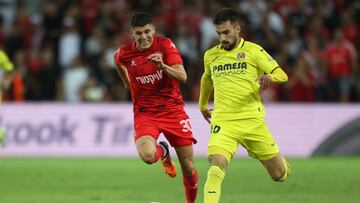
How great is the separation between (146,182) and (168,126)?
3535 mm

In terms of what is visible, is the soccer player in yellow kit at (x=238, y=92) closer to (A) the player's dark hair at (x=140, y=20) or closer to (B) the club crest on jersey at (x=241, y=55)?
(B) the club crest on jersey at (x=241, y=55)

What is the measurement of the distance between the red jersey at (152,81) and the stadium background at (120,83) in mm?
5729

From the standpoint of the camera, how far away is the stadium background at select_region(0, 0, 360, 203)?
18.8 m

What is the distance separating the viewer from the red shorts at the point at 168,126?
33.9 feet

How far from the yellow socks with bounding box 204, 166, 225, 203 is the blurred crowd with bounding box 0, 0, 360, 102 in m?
10.5

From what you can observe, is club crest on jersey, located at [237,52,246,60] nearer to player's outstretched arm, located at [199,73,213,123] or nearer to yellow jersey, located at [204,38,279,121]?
yellow jersey, located at [204,38,279,121]

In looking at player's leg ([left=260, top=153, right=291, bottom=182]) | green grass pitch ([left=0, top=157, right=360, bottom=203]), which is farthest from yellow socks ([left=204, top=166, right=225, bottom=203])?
green grass pitch ([left=0, top=157, right=360, bottom=203])

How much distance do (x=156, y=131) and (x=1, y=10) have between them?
42.9 ft

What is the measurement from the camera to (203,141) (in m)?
19.0

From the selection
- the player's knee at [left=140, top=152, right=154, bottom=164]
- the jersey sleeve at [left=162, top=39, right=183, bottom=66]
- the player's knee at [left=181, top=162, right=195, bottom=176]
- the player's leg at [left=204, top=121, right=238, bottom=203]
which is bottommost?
the player's knee at [left=181, top=162, right=195, bottom=176]

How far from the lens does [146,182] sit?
542 inches

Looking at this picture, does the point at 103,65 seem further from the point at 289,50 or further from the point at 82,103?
the point at 289,50

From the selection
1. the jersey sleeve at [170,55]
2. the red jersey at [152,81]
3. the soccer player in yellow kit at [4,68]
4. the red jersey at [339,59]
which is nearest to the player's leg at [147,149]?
the red jersey at [152,81]

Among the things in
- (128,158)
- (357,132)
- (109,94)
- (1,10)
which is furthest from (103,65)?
(357,132)
